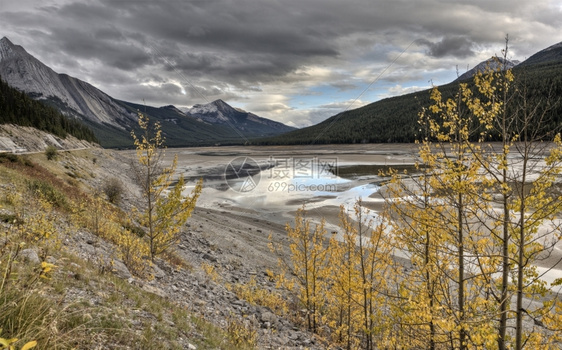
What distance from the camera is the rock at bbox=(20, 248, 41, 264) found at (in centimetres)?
595

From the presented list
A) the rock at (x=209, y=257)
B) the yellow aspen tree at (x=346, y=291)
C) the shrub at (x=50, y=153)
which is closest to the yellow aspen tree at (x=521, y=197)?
the yellow aspen tree at (x=346, y=291)

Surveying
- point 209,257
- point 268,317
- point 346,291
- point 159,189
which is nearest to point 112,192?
point 209,257

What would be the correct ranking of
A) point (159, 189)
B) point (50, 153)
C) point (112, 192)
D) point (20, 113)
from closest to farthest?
point (159, 189), point (112, 192), point (50, 153), point (20, 113)

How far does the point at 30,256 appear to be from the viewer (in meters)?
6.23

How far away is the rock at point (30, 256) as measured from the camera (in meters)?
5.95

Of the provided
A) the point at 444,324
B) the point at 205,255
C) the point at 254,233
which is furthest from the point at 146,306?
the point at 254,233

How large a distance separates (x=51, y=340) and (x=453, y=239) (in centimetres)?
723

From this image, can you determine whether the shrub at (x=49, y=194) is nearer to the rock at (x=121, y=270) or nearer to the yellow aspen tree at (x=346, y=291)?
the rock at (x=121, y=270)

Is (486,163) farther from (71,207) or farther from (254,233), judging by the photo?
(254,233)

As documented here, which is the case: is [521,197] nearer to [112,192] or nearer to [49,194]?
[49,194]

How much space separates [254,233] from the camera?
965 inches

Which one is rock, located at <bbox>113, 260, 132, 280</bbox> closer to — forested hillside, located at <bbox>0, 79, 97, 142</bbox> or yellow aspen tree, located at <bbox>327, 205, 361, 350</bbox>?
yellow aspen tree, located at <bbox>327, 205, 361, 350</bbox>

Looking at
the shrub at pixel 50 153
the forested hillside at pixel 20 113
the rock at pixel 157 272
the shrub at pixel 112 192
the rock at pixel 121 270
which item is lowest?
the rock at pixel 157 272

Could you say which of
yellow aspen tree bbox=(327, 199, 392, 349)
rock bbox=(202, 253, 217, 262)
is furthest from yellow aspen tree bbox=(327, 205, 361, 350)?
rock bbox=(202, 253, 217, 262)
